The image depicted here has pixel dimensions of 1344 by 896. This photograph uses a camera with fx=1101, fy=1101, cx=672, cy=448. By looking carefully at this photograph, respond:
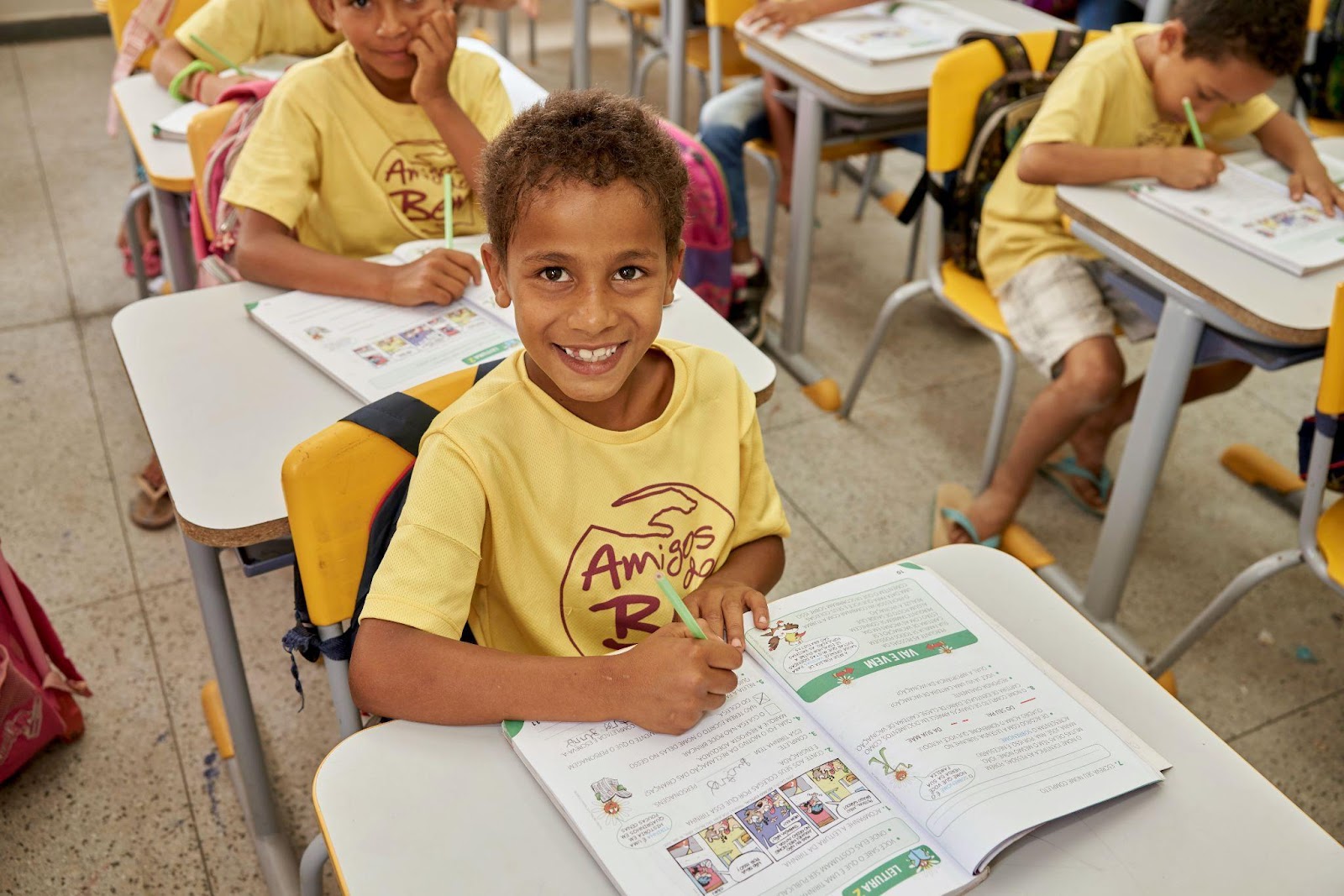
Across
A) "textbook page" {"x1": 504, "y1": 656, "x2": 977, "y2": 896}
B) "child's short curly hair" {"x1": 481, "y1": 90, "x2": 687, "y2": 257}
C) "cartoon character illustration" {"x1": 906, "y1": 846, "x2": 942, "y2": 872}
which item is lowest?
"cartoon character illustration" {"x1": 906, "y1": 846, "x2": 942, "y2": 872}

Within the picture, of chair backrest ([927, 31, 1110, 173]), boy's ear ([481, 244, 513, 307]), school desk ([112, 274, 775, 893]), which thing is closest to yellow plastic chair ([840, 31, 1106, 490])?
chair backrest ([927, 31, 1110, 173])

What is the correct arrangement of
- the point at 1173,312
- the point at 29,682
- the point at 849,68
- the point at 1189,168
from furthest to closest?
the point at 849,68, the point at 1189,168, the point at 1173,312, the point at 29,682

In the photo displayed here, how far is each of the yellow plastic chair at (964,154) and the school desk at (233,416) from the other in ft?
2.53

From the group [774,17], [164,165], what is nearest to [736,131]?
[774,17]

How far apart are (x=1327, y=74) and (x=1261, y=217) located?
1495 millimetres

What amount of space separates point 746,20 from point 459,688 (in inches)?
76.4

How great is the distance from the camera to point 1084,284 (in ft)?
6.53

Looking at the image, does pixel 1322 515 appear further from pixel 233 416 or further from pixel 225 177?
pixel 225 177

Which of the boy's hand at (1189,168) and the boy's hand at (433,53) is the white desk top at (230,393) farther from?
the boy's hand at (1189,168)

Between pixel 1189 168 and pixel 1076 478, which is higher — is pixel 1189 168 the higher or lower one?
the higher one

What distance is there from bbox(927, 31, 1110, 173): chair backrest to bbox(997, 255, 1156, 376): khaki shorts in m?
0.26

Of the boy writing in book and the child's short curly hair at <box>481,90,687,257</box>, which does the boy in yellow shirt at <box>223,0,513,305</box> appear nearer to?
the child's short curly hair at <box>481,90,687,257</box>

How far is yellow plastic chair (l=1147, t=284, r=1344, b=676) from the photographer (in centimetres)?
138

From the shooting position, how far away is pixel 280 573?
202 cm
